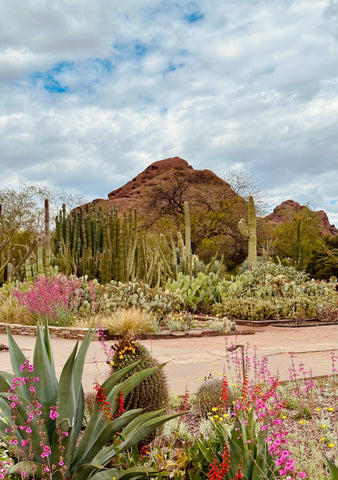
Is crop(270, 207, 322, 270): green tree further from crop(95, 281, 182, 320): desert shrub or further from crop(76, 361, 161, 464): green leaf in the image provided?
crop(76, 361, 161, 464): green leaf

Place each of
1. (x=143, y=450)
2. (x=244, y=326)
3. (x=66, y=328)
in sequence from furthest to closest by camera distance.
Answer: (x=244, y=326) < (x=66, y=328) < (x=143, y=450)

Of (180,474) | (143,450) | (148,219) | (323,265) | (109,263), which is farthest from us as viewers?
(148,219)

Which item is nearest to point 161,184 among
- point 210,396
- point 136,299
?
point 136,299

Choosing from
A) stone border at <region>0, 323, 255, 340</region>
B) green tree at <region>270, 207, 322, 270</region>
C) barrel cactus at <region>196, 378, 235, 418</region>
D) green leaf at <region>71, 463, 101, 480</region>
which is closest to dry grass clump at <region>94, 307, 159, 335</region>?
stone border at <region>0, 323, 255, 340</region>

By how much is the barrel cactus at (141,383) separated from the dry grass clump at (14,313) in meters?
7.57

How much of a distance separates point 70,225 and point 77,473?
14.7m

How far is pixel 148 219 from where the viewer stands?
36312mm

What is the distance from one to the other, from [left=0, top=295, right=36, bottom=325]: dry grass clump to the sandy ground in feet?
2.54

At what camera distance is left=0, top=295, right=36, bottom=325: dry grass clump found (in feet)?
36.7

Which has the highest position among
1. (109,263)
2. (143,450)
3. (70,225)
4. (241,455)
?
(70,225)

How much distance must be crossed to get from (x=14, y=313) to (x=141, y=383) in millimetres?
8441

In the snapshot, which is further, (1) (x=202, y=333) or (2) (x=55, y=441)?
(1) (x=202, y=333)

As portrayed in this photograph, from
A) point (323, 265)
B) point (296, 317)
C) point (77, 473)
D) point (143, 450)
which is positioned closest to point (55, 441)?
point (77, 473)

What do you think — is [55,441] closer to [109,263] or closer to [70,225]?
[109,263]
